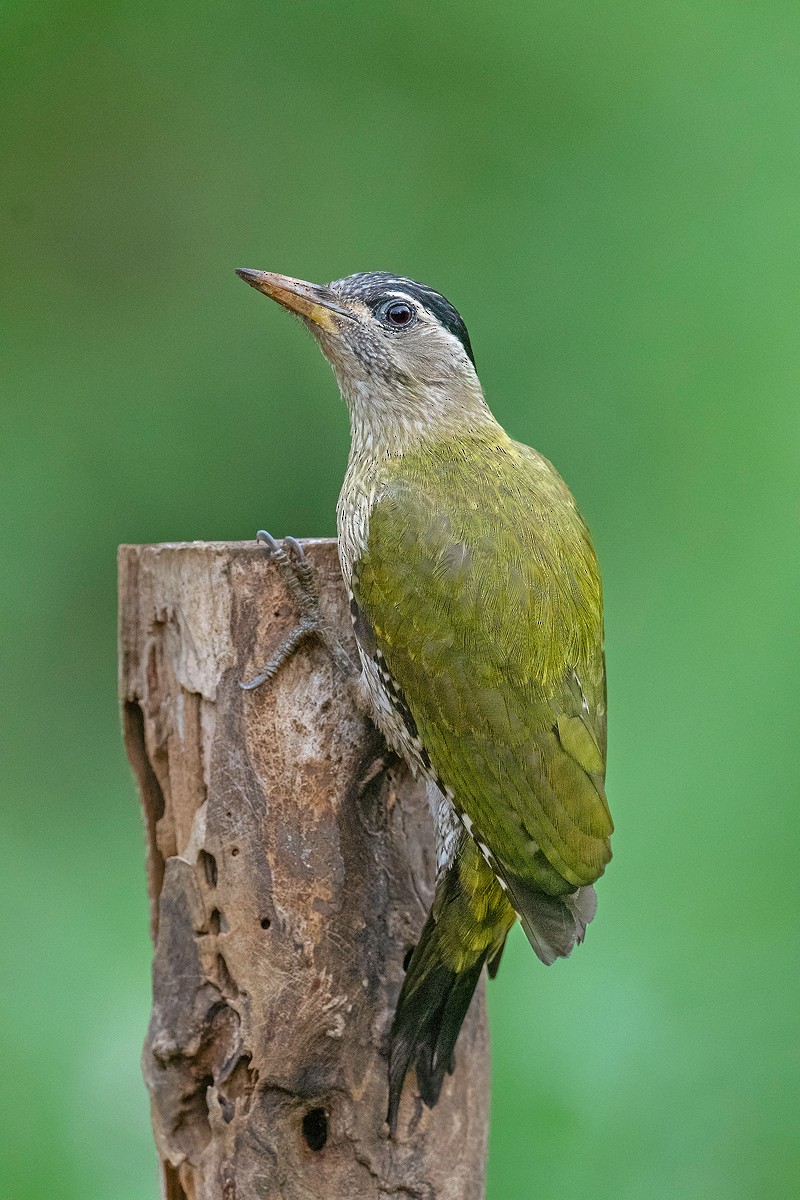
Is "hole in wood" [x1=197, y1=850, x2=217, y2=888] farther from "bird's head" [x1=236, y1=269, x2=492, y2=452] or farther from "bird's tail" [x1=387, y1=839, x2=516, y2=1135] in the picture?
"bird's head" [x1=236, y1=269, x2=492, y2=452]

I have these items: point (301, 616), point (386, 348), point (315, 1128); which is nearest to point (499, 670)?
point (301, 616)

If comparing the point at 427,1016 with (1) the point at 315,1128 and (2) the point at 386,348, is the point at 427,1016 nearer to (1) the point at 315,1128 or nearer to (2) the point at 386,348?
(1) the point at 315,1128

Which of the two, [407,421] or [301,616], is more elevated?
[407,421]

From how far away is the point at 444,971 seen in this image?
1.87 metres

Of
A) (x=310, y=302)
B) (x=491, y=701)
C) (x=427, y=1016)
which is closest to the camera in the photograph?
(x=491, y=701)

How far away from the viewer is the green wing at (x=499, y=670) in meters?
1.77

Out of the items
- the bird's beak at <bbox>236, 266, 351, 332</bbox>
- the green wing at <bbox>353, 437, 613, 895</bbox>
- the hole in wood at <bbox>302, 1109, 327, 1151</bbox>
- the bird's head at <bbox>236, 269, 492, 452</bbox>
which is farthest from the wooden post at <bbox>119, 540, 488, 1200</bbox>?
the bird's beak at <bbox>236, 266, 351, 332</bbox>

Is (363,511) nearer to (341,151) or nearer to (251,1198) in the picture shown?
(251,1198)

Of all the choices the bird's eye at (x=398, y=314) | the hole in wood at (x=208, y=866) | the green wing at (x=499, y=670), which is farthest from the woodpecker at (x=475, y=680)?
the hole in wood at (x=208, y=866)

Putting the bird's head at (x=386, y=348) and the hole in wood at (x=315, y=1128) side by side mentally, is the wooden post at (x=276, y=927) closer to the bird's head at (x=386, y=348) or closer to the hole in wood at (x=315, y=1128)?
the hole in wood at (x=315, y=1128)

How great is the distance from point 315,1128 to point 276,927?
0.33 m

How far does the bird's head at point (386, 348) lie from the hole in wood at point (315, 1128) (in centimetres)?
105

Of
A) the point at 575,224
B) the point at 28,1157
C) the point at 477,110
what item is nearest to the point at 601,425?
the point at 575,224

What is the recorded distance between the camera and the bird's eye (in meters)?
2.08
